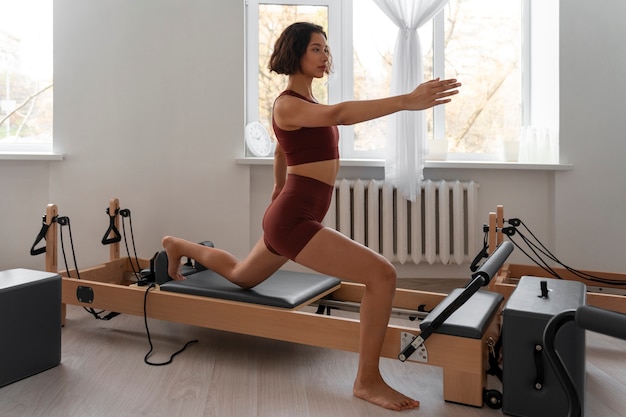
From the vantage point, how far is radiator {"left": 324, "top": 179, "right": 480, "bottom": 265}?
3.16m

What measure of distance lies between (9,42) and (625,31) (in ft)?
13.1

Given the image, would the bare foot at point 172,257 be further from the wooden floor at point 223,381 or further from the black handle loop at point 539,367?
the black handle loop at point 539,367

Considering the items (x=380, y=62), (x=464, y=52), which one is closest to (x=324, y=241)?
(x=380, y=62)

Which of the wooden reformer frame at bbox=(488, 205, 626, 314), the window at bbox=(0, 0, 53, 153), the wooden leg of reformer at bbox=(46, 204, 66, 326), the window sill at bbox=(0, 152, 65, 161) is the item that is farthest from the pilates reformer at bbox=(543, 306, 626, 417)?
the window at bbox=(0, 0, 53, 153)

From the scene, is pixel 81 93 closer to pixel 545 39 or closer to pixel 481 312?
pixel 481 312

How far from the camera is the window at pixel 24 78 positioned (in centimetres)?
Result: 350

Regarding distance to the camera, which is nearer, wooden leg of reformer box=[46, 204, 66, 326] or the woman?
the woman

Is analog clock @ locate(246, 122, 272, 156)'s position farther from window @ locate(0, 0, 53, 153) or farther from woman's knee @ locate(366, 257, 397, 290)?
woman's knee @ locate(366, 257, 397, 290)

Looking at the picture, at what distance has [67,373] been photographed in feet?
6.14

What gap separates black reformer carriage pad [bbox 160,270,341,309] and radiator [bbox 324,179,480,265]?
36.1 inches

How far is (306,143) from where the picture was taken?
1803 mm

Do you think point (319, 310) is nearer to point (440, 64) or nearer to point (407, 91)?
point (407, 91)

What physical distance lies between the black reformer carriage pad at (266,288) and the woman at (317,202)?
89 millimetres

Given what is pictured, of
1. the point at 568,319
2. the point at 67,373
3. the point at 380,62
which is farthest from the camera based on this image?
the point at 380,62
